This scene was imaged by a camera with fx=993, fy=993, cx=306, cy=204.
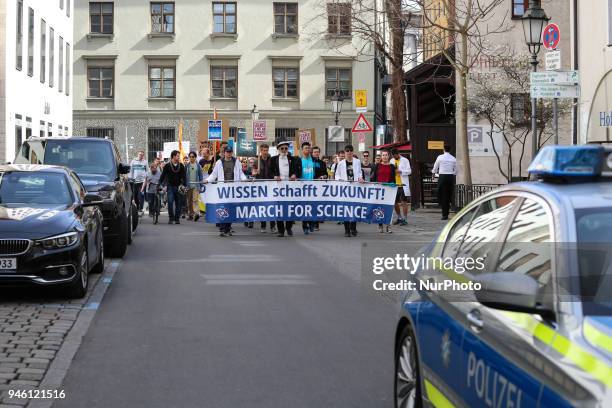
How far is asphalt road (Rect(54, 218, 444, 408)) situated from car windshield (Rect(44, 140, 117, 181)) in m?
2.18

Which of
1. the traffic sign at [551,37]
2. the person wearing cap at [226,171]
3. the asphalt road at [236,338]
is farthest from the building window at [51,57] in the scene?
the traffic sign at [551,37]

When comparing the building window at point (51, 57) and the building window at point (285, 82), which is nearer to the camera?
the building window at point (51, 57)

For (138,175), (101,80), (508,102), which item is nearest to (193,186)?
(138,175)

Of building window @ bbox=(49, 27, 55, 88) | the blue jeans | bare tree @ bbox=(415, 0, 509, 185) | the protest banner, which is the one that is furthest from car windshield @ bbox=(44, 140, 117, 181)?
building window @ bbox=(49, 27, 55, 88)

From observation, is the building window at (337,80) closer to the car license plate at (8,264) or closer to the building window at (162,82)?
the building window at (162,82)

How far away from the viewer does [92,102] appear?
2378 inches

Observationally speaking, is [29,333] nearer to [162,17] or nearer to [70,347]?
[70,347]

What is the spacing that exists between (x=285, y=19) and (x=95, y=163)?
4499 cm

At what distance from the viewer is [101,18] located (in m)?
60.5

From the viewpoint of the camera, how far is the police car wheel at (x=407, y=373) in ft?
16.6

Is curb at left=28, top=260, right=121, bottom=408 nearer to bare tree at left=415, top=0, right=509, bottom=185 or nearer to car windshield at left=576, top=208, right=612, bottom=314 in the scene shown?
car windshield at left=576, top=208, right=612, bottom=314

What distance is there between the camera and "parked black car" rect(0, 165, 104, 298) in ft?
33.6

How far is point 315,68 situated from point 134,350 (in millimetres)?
52992

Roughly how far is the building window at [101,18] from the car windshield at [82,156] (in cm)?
4480
